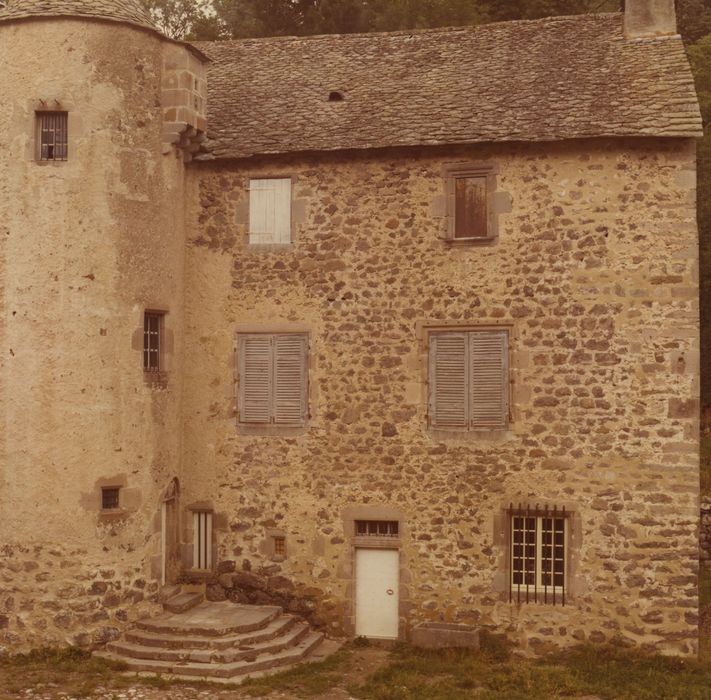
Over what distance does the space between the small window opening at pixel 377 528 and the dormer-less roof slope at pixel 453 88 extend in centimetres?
577

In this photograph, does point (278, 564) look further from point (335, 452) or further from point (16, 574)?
point (16, 574)

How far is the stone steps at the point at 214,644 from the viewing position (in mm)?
12719

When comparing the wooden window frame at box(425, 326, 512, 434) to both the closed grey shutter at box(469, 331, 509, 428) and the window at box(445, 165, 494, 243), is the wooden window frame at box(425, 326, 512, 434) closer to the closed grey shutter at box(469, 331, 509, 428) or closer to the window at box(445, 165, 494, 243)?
the closed grey shutter at box(469, 331, 509, 428)

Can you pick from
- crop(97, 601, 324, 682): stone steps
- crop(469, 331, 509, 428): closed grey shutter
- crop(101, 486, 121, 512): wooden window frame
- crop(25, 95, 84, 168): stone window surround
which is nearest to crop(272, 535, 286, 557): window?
crop(97, 601, 324, 682): stone steps

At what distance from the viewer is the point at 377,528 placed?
47.9 ft

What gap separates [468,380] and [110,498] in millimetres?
5594

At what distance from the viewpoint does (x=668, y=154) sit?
13.9 m

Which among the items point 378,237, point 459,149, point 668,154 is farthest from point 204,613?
point 668,154

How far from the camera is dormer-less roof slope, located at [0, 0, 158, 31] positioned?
13804mm

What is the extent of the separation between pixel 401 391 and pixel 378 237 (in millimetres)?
2426

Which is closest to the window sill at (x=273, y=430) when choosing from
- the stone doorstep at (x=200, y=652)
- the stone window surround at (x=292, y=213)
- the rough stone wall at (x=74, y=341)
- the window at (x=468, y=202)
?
the rough stone wall at (x=74, y=341)

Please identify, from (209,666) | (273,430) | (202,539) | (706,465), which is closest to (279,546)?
(202,539)

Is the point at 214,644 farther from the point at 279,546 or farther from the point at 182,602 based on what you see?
the point at 279,546

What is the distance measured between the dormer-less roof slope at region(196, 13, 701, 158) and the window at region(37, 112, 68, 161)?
2.47 metres
